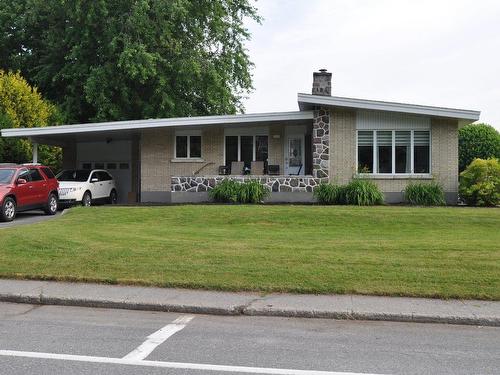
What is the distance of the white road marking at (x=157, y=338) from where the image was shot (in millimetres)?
5301

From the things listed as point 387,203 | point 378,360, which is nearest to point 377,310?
point 378,360

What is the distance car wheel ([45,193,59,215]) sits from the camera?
1886 centimetres

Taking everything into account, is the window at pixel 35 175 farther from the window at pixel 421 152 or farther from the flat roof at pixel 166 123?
the window at pixel 421 152

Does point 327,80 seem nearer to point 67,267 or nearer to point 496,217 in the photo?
point 496,217

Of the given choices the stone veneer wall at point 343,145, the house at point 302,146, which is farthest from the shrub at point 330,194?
the stone veneer wall at point 343,145

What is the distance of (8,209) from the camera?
16688 millimetres

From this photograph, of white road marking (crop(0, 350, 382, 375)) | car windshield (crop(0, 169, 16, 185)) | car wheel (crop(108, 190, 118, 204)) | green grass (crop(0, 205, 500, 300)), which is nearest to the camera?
white road marking (crop(0, 350, 382, 375))

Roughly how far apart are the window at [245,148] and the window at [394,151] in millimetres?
4267

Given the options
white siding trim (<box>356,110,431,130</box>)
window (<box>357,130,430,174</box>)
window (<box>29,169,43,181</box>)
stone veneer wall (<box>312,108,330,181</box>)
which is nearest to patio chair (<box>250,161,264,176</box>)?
stone veneer wall (<box>312,108,330,181</box>)

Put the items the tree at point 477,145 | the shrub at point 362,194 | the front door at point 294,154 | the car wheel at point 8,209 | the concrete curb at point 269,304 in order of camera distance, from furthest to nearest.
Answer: the tree at point 477,145 < the front door at point 294,154 < the shrub at point 362,194 < the car wheel at point 8,209 < the concrete curb at point 269,304

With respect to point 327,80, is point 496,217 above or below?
below

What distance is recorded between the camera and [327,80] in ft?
71.2

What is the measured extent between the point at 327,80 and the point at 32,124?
13497mm

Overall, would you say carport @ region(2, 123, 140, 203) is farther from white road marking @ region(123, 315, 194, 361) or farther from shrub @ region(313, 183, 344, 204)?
white road marking @ region(123, 315, 194, 361)
